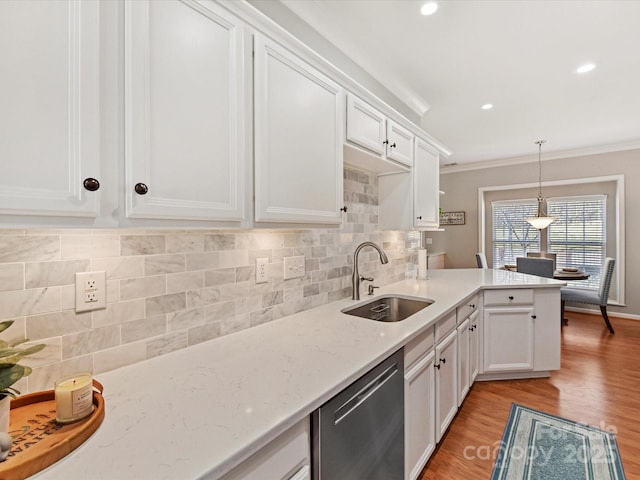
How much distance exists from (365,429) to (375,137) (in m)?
1.54

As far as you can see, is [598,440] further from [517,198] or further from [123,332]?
[517,198]

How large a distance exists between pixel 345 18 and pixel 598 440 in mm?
3057

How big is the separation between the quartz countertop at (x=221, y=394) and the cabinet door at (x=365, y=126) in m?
1.01

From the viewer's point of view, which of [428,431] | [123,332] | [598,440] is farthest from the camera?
[598,440]

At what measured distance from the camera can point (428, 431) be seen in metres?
1.66

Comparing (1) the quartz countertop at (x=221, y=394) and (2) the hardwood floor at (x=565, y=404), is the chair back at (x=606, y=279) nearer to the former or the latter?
(2) the hardwood floor at (x=565, y=404)

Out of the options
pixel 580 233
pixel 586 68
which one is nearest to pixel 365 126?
pixel 586 68

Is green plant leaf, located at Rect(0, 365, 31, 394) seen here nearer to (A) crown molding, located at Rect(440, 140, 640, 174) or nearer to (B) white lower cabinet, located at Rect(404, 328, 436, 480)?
(B) white lower cabinet, located at Rect(404, 328, 436, 480)

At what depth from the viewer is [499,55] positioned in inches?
90.7

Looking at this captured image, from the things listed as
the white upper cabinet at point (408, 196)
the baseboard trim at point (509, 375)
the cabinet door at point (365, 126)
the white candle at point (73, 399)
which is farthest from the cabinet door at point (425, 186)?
the white candle at point (73, 399)

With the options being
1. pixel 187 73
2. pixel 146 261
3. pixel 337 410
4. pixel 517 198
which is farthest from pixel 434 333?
pixel 517 198

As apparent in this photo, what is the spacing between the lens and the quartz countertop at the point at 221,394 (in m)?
0.64

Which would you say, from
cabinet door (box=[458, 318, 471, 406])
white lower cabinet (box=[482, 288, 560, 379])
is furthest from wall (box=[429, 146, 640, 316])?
cabinet door (box=[458, 318, 471, 406])

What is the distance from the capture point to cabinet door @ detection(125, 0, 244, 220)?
82 cm
